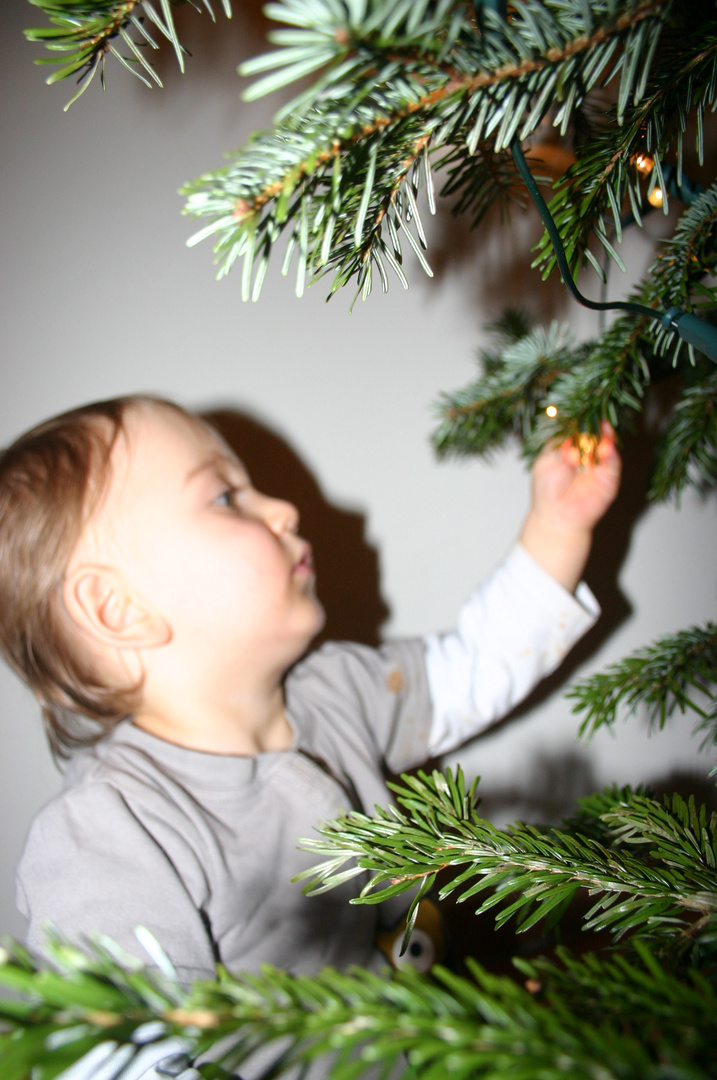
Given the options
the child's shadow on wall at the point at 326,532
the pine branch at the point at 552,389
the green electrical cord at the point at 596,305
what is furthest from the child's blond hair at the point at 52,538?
the green electrical cord at the point at 596,305

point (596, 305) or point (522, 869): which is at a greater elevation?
point (596, 305)

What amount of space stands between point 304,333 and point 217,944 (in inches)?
18.2

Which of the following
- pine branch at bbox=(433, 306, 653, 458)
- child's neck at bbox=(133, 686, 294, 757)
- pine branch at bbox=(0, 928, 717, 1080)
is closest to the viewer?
pine branch at bbox=(0, 928, 717, 1080)

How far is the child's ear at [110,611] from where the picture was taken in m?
0.41

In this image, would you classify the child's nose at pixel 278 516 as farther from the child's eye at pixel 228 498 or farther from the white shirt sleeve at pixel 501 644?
the white shirt sleeve at pixel 501 644

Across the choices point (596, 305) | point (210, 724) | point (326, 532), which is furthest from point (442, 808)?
point (326, 532)

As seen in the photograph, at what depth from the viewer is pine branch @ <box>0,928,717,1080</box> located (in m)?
0.10

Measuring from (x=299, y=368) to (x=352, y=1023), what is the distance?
0.52 m

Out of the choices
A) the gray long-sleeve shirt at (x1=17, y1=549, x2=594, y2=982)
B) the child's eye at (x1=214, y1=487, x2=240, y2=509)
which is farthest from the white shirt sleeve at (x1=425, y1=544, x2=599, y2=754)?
the child's eye at (x1=214, y1=487, x2=240, y2=509)

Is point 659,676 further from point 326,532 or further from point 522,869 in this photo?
point 326,532

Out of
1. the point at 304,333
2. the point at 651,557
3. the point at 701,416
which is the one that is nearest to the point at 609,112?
the point at 701,416

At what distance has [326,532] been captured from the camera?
60 cm

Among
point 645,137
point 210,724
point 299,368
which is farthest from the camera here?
point 299,368

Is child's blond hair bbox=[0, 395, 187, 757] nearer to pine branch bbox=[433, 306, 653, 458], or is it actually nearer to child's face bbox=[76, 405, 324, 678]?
child's face bbox=[76, 405, 324, 678]
